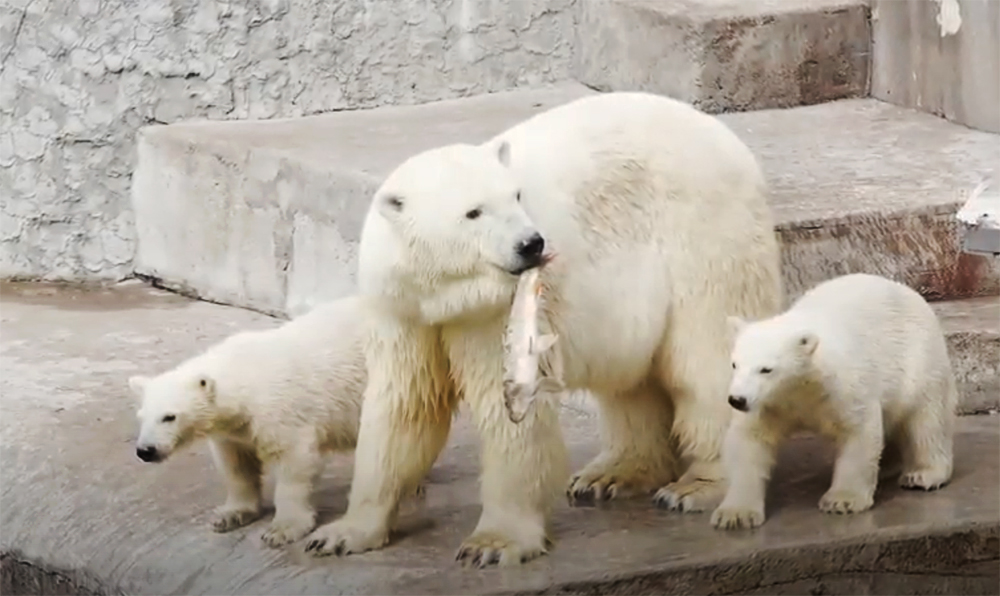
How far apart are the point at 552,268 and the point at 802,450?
1131mm

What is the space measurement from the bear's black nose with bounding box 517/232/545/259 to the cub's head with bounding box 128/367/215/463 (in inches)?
33.7

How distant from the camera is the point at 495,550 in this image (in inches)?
140

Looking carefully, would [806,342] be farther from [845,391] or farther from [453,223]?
[453,223]

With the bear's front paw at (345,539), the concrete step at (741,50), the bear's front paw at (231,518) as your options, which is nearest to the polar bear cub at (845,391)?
the bear's front paw at (345,539)

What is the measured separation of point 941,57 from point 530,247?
3168mm

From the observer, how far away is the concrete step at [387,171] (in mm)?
4836

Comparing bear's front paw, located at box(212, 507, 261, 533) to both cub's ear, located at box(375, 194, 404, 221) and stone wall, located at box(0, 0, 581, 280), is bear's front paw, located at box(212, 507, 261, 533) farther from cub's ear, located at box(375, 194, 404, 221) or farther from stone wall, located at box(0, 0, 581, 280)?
stone wall, located at box(0, 0, 581, 280)

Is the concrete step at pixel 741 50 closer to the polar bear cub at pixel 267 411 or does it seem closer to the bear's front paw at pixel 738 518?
the polar bear cub at pixel 267 411

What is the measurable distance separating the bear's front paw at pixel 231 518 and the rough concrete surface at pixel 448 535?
4 cm

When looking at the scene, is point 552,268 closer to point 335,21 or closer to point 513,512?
point 513,512

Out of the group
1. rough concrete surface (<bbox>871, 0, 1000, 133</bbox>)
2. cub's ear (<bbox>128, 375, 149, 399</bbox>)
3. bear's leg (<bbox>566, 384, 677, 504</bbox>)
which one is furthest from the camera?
rough concrete surface (<bbox>871, 0, 1000, 133</bbox>)

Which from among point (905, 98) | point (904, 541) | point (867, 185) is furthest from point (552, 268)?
point (905, 98)

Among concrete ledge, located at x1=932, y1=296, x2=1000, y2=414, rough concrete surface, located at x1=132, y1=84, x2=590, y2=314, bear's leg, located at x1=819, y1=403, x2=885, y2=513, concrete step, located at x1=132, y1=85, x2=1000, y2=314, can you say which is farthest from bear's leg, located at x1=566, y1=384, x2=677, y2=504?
rough concrete surface, located at x1=132, y1=84, x2=590, y2=314

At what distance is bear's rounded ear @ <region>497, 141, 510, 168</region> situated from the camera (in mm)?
3535
